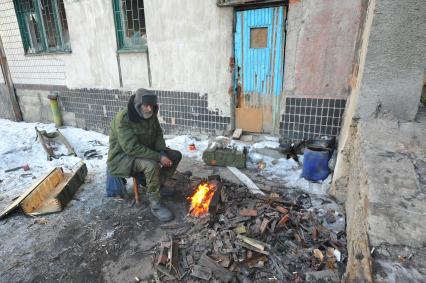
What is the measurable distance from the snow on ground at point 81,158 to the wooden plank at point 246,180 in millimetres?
414

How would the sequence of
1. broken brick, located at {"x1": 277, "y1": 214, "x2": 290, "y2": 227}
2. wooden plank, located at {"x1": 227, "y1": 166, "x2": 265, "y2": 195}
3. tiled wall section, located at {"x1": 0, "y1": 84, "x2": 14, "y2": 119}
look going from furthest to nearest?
tiled wall section, located at {"x1": 0, "y1": 84, "x2": 14, "y2": 119}, wooden plank, located at {"x1": 227, "y1": 166, "x2": 265, "y2": 195}, broken brick, located at {"x1": 277, "y1": 214, "x2": 290, "y2": 227}

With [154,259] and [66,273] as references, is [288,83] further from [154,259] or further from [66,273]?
[66,273]

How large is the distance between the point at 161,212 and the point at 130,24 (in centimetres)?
547

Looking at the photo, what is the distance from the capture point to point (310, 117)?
5867 mm

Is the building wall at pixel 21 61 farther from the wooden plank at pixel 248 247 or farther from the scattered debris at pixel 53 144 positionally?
the wooden plank at pixel 248 247

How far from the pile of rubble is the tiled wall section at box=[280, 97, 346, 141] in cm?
218

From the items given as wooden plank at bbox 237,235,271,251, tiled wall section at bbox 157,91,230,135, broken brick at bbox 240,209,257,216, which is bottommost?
wooden plank at bbox 237,235,271,251

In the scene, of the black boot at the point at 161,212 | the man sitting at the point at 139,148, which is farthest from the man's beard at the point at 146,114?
the black boot at the point at 161,212

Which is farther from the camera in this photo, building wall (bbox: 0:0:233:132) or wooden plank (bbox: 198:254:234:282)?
building wall (bbox: 0:0:233:132)

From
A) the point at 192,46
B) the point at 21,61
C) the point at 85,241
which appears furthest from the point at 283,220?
the point at 21,61

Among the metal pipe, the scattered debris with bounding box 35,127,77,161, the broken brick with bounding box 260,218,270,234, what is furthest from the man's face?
the metal pipe

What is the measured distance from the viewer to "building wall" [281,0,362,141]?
5172mm

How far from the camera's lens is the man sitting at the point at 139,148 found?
13.4ft

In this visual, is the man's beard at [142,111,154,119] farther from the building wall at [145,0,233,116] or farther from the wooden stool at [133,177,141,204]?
the building wall at [145,0,233,116]
